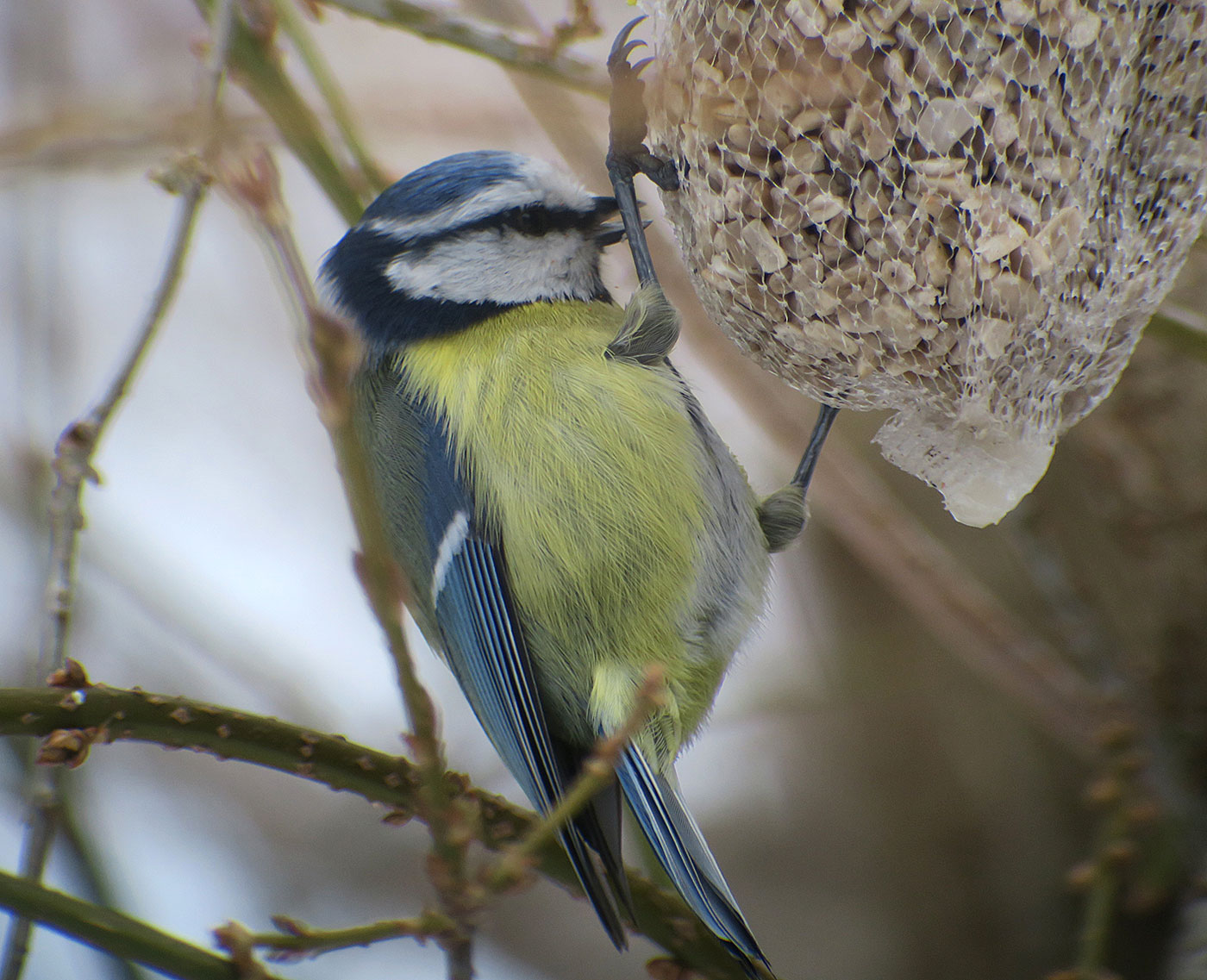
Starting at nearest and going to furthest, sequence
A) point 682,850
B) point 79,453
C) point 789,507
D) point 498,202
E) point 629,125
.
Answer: point 79,453 → point 629,125 → point 682,850 → point 498,202 → point 789,507

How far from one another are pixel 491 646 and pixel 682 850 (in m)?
0.33

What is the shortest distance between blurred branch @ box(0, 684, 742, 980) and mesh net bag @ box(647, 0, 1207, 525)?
508mm

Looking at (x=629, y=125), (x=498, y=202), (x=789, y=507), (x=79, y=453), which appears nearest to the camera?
(x=79, y=453)

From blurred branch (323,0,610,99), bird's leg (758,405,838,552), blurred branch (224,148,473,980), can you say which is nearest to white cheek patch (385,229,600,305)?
blurred branch (323,0,610,99)

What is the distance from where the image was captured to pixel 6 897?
67cm

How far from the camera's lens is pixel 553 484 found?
1203mm

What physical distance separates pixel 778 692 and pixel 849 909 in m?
0.39

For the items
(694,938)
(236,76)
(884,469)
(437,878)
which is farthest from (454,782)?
(884,469)

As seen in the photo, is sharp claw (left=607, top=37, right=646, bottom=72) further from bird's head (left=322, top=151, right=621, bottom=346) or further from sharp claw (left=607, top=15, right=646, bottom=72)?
bird's head (left=322, top=151, right=621, bottom=346)

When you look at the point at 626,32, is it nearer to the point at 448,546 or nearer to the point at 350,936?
the point at 448,546

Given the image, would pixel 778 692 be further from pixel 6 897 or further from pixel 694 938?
pixel 6 897

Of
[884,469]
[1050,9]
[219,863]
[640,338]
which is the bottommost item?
[219,863]

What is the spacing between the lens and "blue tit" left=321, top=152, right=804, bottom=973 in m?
1.21

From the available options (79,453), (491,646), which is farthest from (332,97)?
(491,646)
